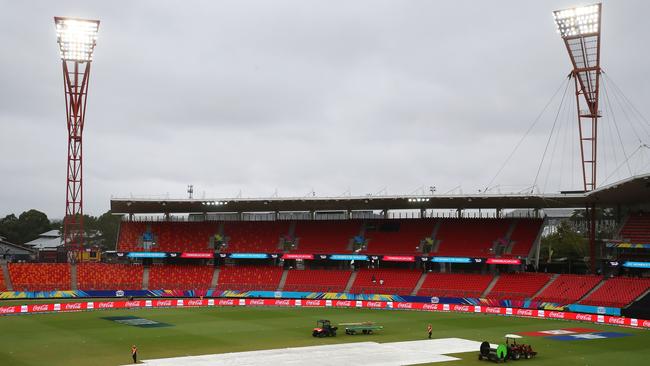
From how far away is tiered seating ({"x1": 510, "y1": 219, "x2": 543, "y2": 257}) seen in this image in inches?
2899

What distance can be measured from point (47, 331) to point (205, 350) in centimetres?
1542

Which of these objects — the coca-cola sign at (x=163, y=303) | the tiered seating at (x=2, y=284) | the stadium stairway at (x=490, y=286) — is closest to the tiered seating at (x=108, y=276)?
the tiered seating at (x=2, y=284)

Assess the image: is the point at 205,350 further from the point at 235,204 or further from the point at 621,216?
the point at 621,216

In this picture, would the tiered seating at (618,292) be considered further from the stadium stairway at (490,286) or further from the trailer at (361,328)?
the trailer at (361,328)

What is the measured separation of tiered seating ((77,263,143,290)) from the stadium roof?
794 centimetres

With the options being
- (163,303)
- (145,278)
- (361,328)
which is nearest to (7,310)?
(163,303)

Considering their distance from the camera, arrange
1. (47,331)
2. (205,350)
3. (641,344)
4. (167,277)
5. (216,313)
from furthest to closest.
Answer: (167,277) < (216,313) < (47,331) < (641,344) < (205,350)

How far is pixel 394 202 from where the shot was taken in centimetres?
7738

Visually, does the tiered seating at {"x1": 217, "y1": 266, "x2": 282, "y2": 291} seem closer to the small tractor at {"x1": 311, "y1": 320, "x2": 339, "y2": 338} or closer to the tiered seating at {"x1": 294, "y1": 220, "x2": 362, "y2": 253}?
the tiered seating at {"x1": 294, "y1": 220, "x2": 362, "y2": 253}

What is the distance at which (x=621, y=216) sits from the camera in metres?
72.8

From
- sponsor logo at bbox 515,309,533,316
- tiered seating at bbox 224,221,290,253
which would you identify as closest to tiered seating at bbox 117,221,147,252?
tiered seating at bbox 224,221,290,253

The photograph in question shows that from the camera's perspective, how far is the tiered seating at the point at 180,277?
253 ft

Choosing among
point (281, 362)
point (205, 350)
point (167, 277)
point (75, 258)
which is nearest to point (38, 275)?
point (75, 258)

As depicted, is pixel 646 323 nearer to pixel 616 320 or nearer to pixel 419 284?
pixel 616 320
